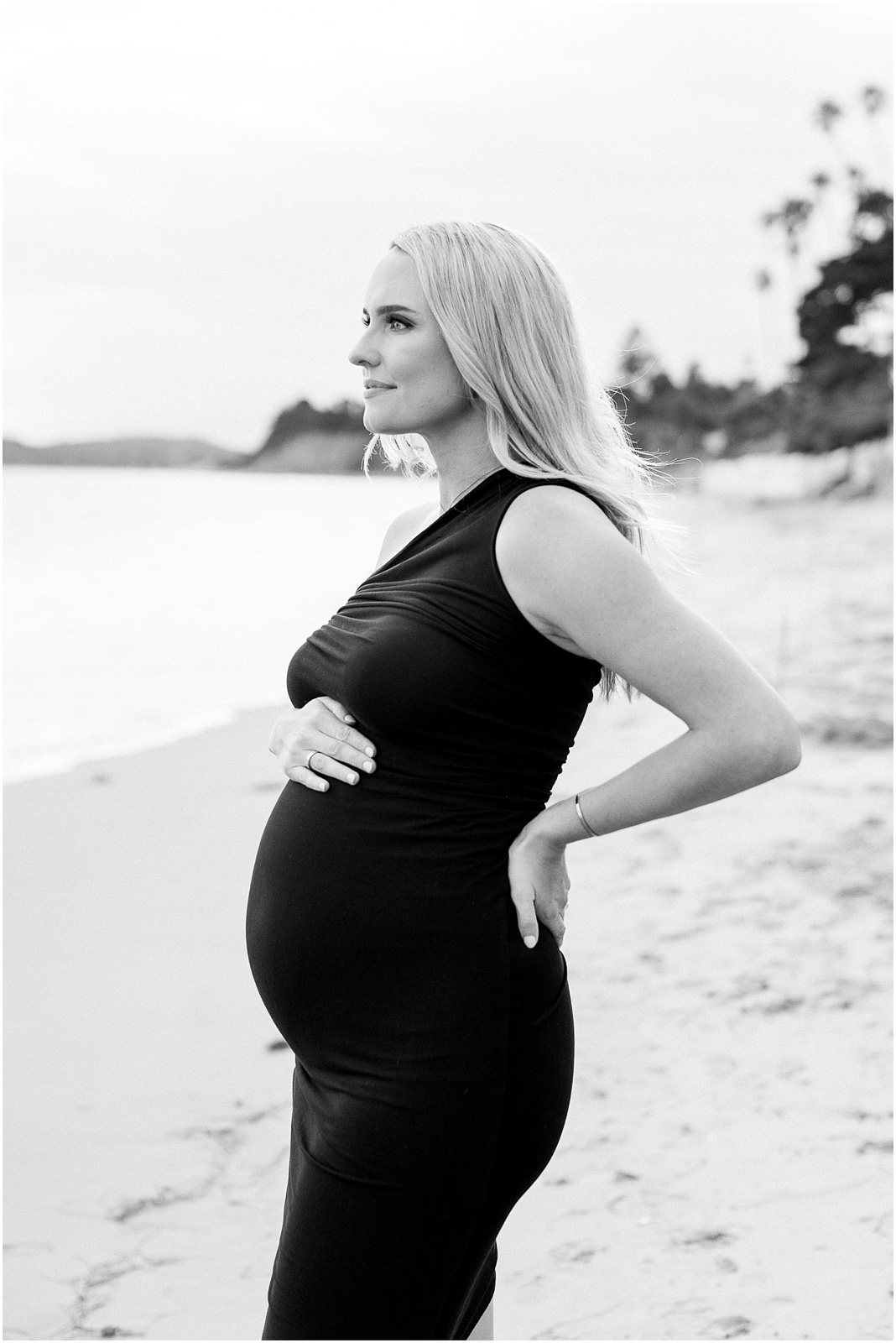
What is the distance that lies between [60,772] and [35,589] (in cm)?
1943

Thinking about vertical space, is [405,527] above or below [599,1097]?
above

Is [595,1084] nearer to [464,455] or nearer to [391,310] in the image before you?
[464,455]

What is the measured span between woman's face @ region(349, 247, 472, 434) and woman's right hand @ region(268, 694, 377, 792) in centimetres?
42

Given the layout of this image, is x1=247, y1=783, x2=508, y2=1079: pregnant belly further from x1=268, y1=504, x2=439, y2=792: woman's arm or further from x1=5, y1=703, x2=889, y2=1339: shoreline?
x1=5, y1=703, x2=889, y2=1339: shoreline

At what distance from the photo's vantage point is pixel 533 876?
168 centimetres

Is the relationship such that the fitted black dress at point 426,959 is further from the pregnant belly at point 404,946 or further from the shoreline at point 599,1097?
the shoreline at point 599,1097

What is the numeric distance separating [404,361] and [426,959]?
822mm

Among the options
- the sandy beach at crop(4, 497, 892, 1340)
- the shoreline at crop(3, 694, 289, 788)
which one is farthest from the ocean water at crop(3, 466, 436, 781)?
the sandy beach at crop(4, 497, 892, 1340)

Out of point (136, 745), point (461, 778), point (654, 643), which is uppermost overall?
point (654, 643)

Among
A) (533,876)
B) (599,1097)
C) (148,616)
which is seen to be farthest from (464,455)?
(148,616)

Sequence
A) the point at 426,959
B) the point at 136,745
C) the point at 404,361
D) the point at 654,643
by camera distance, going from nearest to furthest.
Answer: the point at 654,643
the point at 426,959
the point at 404,361
the point at 136,745

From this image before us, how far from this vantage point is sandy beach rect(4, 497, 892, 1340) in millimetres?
2844

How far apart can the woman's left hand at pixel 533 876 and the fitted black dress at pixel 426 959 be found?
0.03 m

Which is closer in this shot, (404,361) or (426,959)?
(426,959)
